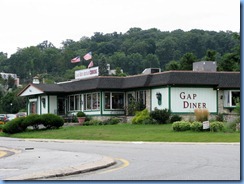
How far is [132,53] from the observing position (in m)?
127

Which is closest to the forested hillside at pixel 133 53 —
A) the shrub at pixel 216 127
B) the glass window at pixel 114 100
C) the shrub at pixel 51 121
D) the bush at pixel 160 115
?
the glass window at pixel 114 100

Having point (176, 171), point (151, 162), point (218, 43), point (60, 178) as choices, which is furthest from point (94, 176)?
point (218, 43)

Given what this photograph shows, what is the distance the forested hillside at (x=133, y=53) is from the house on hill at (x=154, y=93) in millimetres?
16081

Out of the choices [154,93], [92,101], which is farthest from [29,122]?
[154,93]

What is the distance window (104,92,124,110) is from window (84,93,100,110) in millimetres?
823

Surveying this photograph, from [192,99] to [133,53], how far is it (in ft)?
266

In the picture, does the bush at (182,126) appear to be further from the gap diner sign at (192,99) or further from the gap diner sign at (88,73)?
the gap diner sign at (88,73)

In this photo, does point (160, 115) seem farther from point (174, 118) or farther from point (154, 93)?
point (154, 93)

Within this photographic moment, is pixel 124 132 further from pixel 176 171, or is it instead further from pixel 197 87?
pixel 176 171

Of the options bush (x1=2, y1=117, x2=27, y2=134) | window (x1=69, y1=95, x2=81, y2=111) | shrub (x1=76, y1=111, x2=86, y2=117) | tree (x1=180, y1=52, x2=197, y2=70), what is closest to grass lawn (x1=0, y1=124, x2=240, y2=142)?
bush (x1=2, y1=117, x2=27, y2=134)

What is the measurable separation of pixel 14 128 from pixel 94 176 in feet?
100

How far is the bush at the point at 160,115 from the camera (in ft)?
143

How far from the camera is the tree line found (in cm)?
9719

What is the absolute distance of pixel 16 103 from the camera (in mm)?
100125
